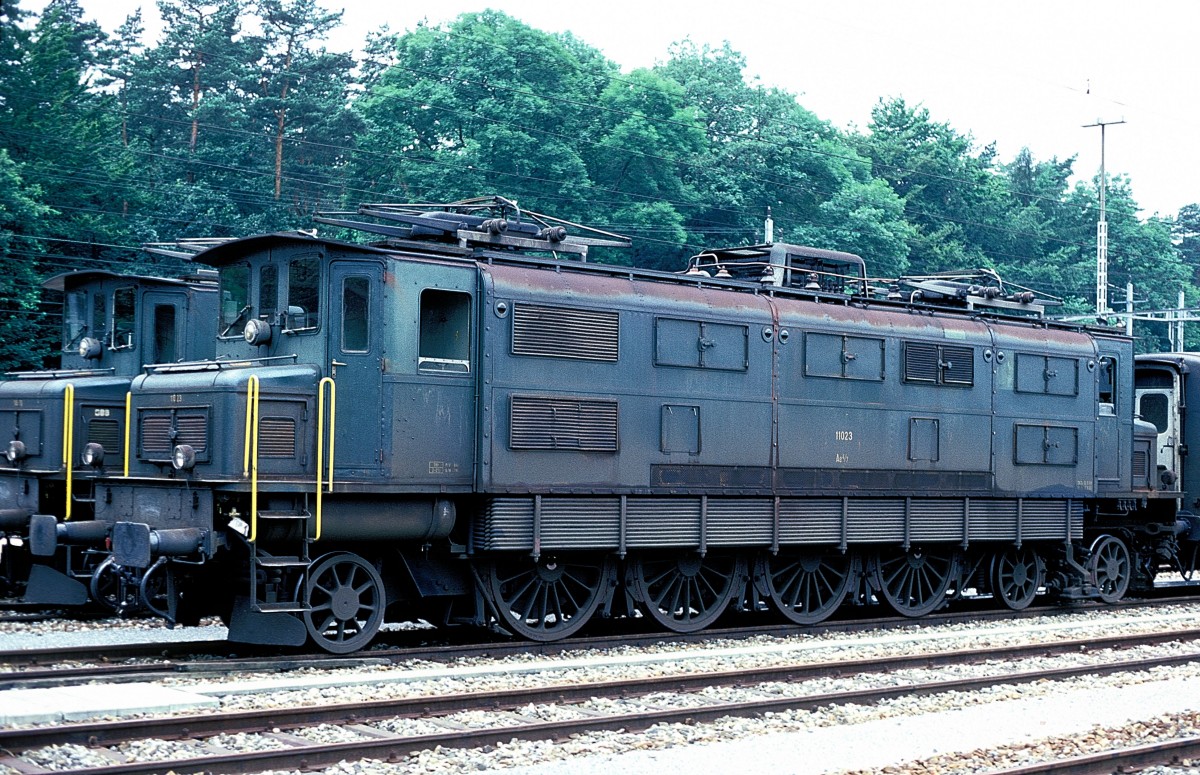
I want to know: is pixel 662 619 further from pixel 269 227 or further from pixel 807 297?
pixel 269 227

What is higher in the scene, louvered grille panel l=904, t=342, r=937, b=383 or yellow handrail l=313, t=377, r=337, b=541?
louvered grille panel l=904, t=342, r=937, b=383

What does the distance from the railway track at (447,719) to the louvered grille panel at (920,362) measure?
5.35 m

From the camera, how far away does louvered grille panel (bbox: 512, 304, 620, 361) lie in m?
15.1

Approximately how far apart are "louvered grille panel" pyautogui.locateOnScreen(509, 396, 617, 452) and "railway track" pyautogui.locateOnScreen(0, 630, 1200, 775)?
3.32 meters

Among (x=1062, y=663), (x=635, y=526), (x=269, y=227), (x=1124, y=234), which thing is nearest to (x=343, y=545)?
(x=635, y=526)

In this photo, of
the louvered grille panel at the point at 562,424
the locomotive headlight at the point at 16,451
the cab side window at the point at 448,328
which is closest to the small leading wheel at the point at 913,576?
the louvered grille panel at the point at 562,424

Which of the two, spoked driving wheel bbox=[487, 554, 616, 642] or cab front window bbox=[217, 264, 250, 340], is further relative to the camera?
spoked driving wheel bbox=[487, 554, 616, 642]

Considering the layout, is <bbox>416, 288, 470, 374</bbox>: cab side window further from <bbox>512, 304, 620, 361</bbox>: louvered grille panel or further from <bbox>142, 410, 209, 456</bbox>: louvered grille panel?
<bbox>142, 410, 209, 456</bbox>: louvered grille panel

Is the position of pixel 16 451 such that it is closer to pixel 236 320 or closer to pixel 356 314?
pixel 236 320

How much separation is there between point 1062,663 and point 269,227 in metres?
37.4

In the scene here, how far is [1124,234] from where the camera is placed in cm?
8244

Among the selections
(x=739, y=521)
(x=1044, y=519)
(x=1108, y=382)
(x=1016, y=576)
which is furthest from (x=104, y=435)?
(x=1108, y=382)

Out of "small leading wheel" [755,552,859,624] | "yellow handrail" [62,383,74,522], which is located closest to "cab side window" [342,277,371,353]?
"yellow handrail" [62,383,74,522]

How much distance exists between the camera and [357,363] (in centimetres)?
1402
